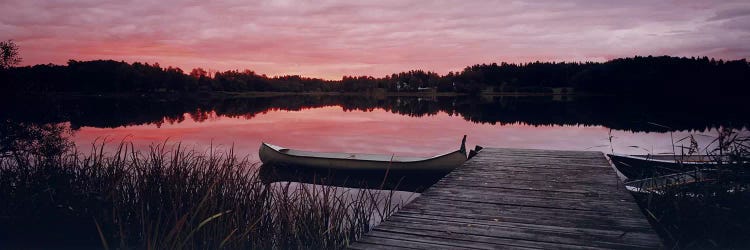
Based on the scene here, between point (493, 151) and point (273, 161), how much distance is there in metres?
7.64

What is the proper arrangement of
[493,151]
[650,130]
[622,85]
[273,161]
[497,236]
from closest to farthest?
[497,236]
[493,151]
[273,161]
[650,130]
[622,85]

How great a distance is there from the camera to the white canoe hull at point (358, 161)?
44.6 ft

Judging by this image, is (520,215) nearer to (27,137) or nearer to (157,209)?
(157,209)

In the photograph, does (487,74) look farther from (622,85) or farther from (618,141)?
(618,141)

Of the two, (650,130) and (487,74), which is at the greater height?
(487,74)

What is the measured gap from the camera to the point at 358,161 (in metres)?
14.1

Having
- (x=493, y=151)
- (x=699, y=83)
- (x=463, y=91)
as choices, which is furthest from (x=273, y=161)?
(x=463, y=91)

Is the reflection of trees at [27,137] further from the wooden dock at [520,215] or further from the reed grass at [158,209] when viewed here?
the wooden dock at [520,215]

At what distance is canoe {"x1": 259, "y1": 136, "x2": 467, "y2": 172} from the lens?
13586 mm

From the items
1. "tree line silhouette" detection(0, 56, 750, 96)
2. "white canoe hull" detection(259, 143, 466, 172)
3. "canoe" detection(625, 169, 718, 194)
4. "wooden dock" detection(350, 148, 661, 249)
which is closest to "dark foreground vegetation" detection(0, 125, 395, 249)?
"wooden dock" detection(350, 148, 661, 249)

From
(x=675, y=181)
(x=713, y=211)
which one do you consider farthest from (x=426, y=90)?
(x=713, y=211)

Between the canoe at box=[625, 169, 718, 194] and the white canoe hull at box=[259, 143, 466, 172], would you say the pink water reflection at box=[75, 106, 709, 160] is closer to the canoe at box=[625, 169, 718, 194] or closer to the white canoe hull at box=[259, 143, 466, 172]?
the white canoe hull at box=[259, 143, 466, 172]

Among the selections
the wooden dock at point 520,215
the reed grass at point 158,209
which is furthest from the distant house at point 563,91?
the reed grass at point 158,209

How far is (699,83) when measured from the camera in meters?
87.9
